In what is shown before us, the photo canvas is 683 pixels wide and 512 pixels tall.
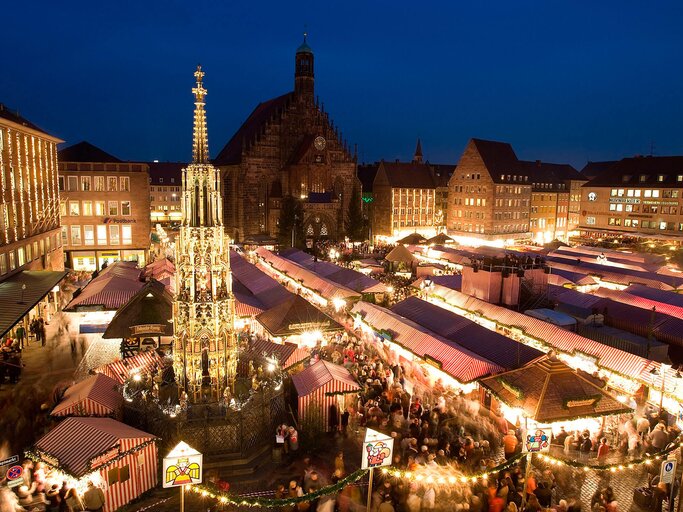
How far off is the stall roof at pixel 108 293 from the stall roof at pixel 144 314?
2.90 metres

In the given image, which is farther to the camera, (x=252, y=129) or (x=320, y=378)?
(x=252, y=129)

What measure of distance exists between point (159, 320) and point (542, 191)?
66.1 metres

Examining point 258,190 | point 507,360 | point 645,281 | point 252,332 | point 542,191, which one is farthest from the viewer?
point 542,191

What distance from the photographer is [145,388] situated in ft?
45.0

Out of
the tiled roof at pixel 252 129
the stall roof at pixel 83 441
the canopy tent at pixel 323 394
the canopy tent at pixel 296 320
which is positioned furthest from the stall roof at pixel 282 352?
the tiled roof at pixel 252 129

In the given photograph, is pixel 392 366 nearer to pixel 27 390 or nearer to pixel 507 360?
pixel 507 360

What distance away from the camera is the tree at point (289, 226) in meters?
56.6

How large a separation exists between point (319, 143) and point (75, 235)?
1190 inches

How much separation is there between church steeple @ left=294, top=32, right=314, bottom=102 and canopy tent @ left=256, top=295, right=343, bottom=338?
49062 millimetres

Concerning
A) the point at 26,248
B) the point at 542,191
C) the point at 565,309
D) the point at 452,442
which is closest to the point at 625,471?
the point at 452,442

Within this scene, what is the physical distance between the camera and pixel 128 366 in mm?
15570

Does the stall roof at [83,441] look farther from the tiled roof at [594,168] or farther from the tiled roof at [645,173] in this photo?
the tiled roof at [594,168]

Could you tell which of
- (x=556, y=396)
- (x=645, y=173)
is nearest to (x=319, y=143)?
(x=645, y=173)

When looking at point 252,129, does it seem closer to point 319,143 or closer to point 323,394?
point 319,143
